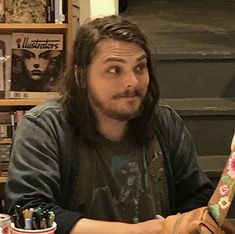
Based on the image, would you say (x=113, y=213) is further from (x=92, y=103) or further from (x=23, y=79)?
(x=23, y=79)

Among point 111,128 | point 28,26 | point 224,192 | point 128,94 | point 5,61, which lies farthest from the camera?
point 5,61

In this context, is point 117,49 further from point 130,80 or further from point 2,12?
point 2,12

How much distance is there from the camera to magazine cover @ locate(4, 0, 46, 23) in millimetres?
2715

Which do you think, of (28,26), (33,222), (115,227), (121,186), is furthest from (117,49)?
(28,26)

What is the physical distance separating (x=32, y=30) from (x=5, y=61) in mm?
185

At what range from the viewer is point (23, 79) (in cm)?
279

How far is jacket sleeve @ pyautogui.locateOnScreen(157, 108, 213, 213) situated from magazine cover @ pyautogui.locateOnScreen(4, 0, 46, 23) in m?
1.04

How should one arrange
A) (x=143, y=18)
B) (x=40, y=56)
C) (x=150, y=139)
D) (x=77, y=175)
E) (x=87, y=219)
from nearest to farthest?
(x=87, y=219)
(x=77, y=175)
(x=150, y=139)
(x=40, y=56)
(x=143, y=18)

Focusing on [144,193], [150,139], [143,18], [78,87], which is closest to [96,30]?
[78,87]

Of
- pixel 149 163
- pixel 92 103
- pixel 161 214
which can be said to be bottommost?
pixel 161 214

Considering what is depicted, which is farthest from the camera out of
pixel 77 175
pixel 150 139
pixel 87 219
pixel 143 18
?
pixel 143 18

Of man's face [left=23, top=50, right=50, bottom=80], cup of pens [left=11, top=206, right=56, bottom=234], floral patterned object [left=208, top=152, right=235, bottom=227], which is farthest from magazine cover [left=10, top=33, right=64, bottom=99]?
floral patterned object [left=208, top=152, right=235, bottom=227]

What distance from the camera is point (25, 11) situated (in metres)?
2.72

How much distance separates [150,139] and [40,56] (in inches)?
41.9
